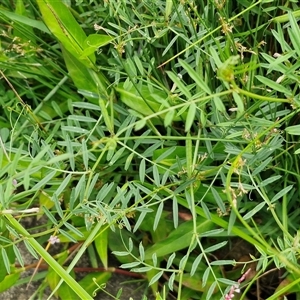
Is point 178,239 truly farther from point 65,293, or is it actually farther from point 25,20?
point 25,20

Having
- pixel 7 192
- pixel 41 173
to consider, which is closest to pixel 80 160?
pixel 41 173

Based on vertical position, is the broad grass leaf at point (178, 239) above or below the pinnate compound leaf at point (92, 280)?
above

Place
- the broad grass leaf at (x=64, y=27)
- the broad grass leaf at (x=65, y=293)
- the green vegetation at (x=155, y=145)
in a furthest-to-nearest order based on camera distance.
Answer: the broad grass leaf at (x=65, y=293) < the broad grass leaf at (x=64, y=27) < the green vegetation at (x=155, y=145)

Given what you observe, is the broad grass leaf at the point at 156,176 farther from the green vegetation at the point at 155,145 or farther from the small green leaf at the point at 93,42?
the small green leaf at the point at 93,42

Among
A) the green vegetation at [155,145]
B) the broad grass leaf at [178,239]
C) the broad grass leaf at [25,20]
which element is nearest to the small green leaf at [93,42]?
the green vegetation at [155,145]

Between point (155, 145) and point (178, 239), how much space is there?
230mm

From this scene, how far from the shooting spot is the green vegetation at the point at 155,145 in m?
0.81

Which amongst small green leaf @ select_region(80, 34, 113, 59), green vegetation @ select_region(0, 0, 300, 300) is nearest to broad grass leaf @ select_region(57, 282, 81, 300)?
green vegetation @ select_region(0, 0, 300, 300)

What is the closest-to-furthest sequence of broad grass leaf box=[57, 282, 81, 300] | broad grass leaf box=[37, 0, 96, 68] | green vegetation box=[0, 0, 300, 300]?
green vegetation box=[0, 0, 300, 300], broad grass leaf box=[37, 0, 96, 68], broad grass leaf box=[57, 282, 81, 300]

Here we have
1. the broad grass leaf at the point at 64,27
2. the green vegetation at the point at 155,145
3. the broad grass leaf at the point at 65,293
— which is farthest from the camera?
the broad grass leaf at the point at 65,293

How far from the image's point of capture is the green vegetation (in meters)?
0.81

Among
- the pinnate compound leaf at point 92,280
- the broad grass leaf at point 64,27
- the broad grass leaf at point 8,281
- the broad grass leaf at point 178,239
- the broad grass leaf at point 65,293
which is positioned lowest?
the pinnate compound leaf at point 92,280

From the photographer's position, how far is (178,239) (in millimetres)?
1022

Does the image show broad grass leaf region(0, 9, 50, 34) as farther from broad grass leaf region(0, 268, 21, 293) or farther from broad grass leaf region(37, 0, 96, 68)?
broad grass leaf region(0, 268, 21, 293)
